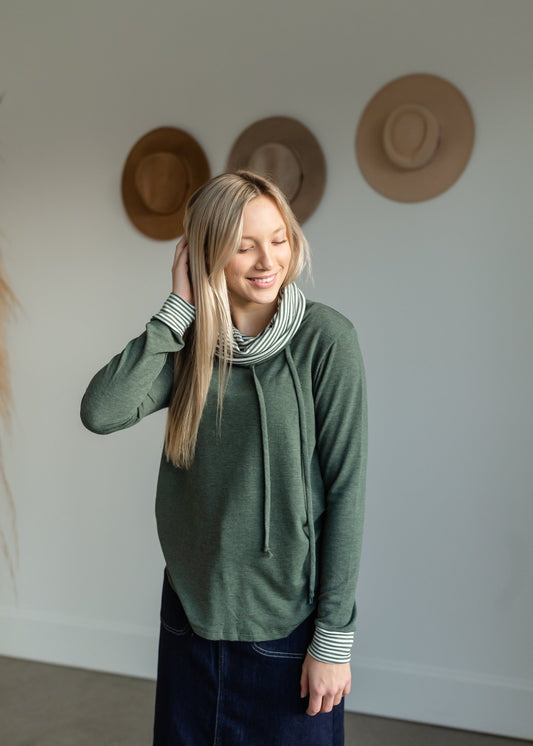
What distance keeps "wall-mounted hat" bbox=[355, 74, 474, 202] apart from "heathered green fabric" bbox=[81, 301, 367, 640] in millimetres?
1173

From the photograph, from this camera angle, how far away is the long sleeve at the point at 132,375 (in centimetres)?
122

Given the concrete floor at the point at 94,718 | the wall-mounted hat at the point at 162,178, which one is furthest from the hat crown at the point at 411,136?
the concrete floor at the point at 94,718

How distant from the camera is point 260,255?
120 cm

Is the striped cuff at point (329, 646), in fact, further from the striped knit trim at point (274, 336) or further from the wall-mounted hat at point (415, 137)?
the wall-mounted hat at point (415, 137)

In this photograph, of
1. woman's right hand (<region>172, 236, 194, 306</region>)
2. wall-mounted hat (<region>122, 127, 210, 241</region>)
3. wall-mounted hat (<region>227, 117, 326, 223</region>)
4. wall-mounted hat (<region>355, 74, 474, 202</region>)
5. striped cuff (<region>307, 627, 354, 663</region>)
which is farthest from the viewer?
wall-mounted hat (<region>122, 127, 210, 241</region>)

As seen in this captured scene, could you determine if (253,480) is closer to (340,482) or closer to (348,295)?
(340,482)

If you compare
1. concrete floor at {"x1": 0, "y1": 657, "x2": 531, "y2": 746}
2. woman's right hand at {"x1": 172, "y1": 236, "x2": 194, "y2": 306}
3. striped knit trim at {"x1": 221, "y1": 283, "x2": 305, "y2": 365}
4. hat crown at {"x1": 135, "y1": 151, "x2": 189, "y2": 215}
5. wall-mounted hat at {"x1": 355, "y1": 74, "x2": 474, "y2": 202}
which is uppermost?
wall-mounted hat at {"x1": 355, "y1": 74, "x2": 474, "y2": 202}

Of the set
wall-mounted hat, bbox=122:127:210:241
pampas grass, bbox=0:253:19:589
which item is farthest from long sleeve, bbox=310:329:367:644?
pampas grass, bbox=0:253:19:589

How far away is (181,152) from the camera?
2471mm

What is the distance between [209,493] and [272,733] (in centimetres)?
42

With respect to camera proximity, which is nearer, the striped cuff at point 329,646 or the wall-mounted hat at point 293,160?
the striped cuff at point 329,646

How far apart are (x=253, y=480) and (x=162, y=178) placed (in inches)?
64.3

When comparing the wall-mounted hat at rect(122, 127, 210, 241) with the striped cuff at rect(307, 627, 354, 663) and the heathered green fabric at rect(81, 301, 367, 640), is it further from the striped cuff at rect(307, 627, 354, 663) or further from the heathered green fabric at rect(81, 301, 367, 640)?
the striped cuff at rect(307, 627, 354, 663)

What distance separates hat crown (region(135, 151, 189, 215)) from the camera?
2.47 meters
